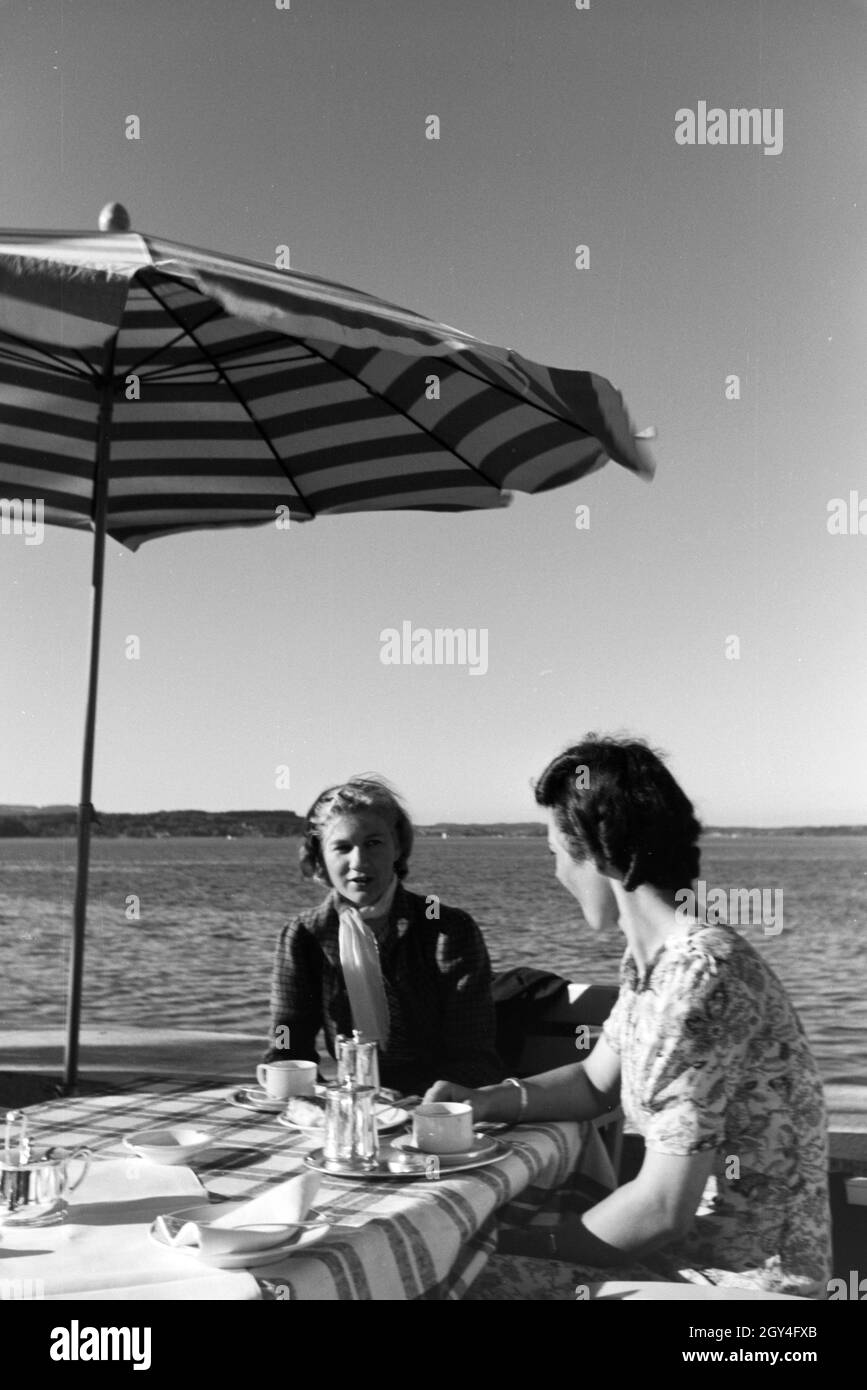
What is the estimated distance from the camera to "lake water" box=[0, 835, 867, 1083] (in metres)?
24.0

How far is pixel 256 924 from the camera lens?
3145cm

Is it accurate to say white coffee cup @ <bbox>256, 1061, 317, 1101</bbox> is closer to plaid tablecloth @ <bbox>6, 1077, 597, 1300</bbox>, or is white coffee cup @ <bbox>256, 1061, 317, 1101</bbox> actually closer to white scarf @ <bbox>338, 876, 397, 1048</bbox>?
plaid tablecloth @ <bbox>6, 1077, 597, 1300</bbox>

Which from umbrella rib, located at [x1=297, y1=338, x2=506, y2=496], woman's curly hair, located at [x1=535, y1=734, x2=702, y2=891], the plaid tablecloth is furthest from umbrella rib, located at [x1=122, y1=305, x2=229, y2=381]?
the plaid tablecloth

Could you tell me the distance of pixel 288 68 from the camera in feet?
30.3

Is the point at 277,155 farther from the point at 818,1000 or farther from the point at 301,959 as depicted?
the point at 818,1000

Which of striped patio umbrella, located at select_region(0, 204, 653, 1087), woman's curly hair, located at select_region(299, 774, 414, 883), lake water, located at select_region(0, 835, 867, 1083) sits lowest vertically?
lake water, located at select_region(0, 835, 867, 1083)

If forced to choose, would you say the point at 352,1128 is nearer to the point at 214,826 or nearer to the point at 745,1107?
the point at 745,1107

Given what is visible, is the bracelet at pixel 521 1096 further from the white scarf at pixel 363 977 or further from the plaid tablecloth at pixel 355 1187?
the white scarf at pixel 363 977

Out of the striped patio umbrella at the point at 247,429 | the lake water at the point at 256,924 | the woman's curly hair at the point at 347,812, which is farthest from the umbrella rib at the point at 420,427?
the lake water at the point at 256,924

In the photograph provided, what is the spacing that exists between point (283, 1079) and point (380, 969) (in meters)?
0.64

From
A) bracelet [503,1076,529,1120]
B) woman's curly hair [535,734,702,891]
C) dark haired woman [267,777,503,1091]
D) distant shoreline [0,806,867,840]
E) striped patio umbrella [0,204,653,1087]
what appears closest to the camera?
woman's curly hair [535,734,702,891]

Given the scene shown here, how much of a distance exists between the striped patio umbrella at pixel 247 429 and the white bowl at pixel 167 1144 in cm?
58

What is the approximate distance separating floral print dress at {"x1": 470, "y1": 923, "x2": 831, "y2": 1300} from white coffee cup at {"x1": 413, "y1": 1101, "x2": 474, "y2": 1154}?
6.9 inches

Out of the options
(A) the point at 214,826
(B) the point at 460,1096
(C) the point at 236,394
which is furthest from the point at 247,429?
(A) the point at 214,826
